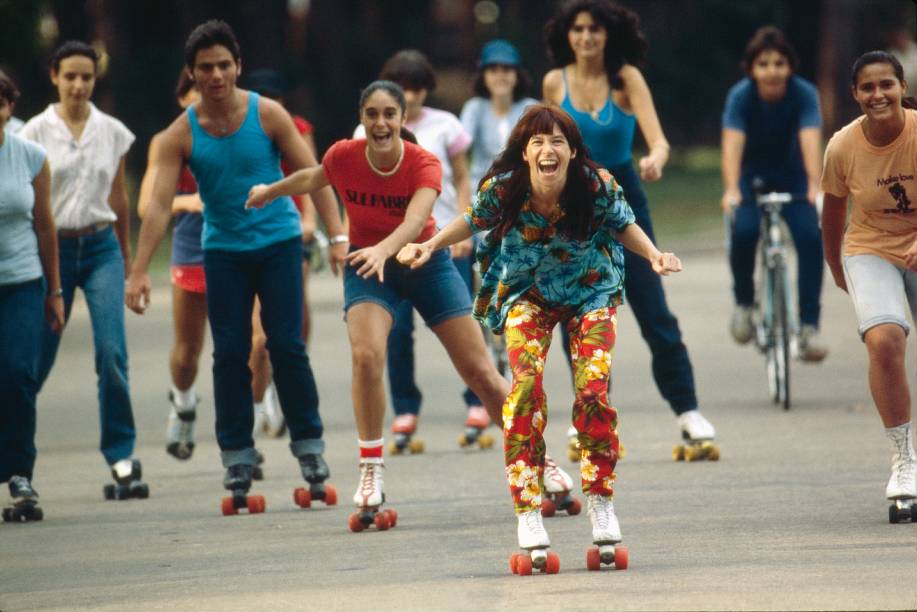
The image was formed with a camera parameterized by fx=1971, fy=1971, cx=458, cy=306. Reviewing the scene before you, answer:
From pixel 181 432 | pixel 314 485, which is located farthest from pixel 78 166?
pixel 314 485

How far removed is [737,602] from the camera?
6.03m

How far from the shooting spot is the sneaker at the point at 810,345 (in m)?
12.5

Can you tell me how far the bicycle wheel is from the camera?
475 inches

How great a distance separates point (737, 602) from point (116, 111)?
35283 mm

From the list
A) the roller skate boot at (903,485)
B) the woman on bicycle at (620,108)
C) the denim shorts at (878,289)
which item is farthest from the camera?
the woman on bicycle at (620,108)

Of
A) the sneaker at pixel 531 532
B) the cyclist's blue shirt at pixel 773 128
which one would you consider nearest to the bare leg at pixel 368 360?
the sneaker at pixel 531 532

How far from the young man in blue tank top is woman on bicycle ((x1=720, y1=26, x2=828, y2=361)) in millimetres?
3771

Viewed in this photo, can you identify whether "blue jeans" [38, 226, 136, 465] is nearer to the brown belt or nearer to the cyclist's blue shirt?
the brown belt

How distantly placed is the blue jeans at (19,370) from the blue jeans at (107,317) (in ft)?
1.76

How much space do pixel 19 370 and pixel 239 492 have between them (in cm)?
115

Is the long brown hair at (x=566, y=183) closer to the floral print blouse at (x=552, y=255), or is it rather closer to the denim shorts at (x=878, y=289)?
the floral print blouse at (x=552, y=255)

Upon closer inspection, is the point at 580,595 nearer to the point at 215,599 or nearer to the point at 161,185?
the point at 215,599

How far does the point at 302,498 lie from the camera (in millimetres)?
8984

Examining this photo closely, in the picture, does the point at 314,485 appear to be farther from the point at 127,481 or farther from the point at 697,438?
the point at 697,438
